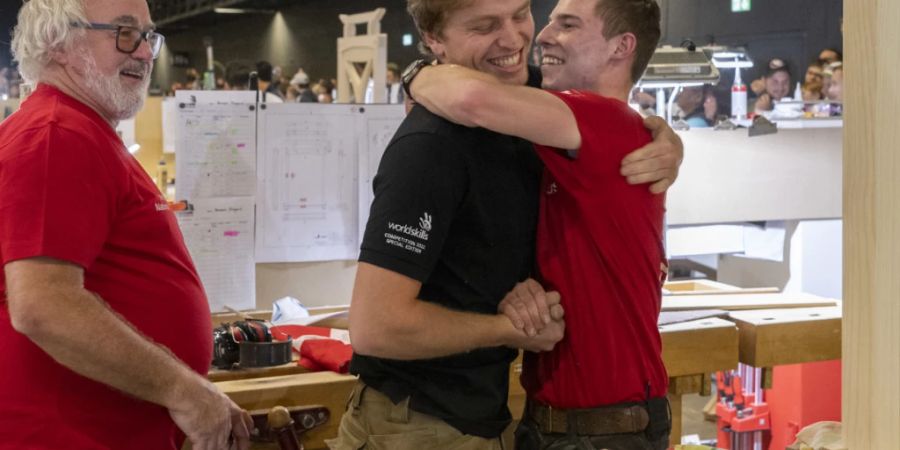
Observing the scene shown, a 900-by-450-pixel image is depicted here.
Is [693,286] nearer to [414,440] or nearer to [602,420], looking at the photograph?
[602,420]

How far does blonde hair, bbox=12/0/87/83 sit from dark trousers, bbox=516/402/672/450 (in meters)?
1.03

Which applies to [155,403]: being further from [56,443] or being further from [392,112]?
[392,112]

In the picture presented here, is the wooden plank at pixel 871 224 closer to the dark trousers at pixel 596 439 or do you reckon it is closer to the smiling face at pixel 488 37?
the dark trousers at pixel 596 439

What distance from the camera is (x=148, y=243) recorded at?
1772mm

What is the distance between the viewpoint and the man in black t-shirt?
1.59 metres

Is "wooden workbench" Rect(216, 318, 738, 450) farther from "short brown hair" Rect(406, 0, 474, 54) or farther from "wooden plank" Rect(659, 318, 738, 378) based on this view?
"short brown hair" Rect(406, 0, 474, 54)

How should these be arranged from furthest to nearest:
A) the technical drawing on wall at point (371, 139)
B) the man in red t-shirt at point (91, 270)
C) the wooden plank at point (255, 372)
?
1. the technical drawing on wall at point (371, 139)
2. the wooden plank at point (255, 372)
3. the man in red t-shirt at point (91, 270)

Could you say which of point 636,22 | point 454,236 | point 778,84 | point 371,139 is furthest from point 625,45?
point 778,84

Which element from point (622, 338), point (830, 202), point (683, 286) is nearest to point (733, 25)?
point (830, 202)

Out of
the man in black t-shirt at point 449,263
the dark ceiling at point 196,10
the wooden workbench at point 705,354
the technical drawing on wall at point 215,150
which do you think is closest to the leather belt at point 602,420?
the man in black t-shirt at point 449,263

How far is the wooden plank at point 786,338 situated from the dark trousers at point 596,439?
0.85 meters

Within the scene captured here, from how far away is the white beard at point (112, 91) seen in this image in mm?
1787

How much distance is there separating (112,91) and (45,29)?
148 millimetres

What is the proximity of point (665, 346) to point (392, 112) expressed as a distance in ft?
4.85
